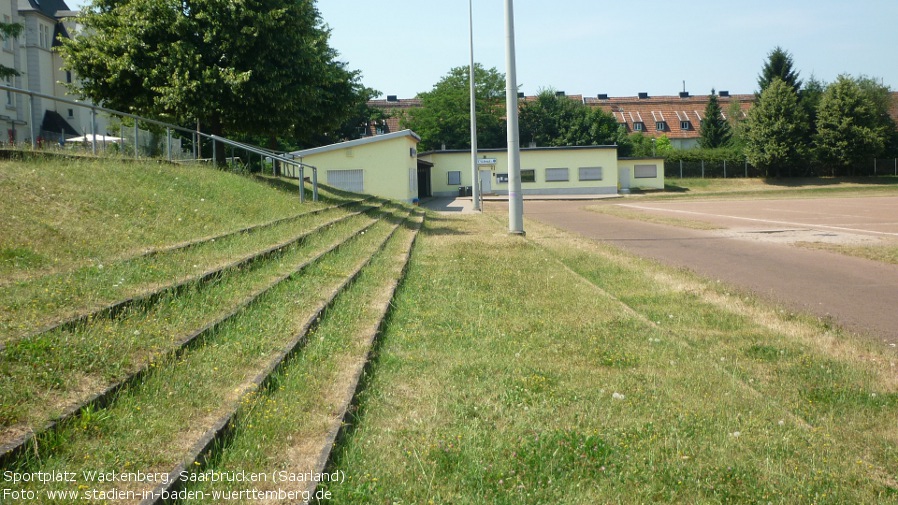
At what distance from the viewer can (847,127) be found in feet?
222

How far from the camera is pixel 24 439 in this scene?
383 cm

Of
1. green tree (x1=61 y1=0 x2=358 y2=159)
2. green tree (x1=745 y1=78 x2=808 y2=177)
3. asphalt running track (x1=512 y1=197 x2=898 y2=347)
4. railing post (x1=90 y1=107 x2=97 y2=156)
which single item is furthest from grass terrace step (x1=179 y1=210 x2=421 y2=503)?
green tree (x1=745 y1=78 x2=808 y2=177)

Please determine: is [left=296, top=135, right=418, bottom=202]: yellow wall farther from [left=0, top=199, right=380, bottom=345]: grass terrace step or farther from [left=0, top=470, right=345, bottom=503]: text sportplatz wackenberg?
[left=0, top=470, right=345, bottom=503]: text sportplatz wackenberg

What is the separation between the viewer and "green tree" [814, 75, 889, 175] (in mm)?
67812

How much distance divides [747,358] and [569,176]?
56484mm

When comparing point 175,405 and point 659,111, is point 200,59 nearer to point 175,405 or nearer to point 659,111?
point 175,405

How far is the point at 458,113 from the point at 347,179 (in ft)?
144

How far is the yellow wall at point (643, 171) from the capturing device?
66.5 meters

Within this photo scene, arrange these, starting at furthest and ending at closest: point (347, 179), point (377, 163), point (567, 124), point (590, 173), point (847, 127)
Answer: point (567, 124) → point (847, 127) → point (590, 173) → point (347, 179) → point (377, 163)

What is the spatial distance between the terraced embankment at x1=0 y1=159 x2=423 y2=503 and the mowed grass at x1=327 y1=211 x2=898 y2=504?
348 mm

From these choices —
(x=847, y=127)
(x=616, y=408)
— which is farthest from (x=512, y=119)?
(x=847, y=127)

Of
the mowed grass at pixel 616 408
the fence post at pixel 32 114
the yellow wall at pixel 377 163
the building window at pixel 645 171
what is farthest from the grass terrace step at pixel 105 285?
the building window at pixel 645 171

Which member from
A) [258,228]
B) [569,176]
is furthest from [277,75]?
[569,176]

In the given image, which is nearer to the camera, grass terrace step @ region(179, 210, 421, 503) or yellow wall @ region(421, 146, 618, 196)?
grass terrace step @ region(179, 210, 421, 503)
